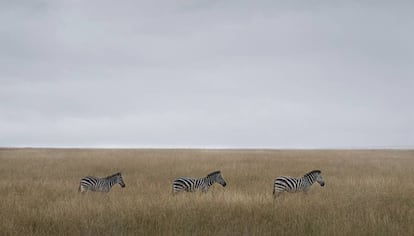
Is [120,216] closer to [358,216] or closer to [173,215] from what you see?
[173,215]

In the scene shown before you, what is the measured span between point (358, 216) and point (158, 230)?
4.73m

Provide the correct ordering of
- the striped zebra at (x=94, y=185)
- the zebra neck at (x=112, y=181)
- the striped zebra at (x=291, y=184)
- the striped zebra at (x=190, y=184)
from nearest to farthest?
the striped zebra at (x=291, y=184)
the striped zebra at (x=190, y=184)
the striped zebra at (x=94, y=185)
the zebra neck at (x=112, y=181)

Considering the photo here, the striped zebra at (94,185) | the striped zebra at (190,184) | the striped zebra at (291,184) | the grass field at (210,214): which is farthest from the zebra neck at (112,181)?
the striped zebra at (291,184)

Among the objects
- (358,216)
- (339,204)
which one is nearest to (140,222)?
(358,216)

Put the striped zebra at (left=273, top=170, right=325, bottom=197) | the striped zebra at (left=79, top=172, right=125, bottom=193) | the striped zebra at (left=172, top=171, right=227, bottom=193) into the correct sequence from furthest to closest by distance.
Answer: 1. the striped zebra at (left=79, top=172, right=125, bottom=193)
2. the striped zebra at (left=172, top=171, right=227, bottom=193)
3. the striped zebra at (left=273, top=170, right=325, bottom=197)

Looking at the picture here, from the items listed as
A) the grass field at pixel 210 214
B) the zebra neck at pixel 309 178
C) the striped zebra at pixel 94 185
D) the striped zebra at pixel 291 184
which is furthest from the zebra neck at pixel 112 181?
the zebra neck at pixel 309 178

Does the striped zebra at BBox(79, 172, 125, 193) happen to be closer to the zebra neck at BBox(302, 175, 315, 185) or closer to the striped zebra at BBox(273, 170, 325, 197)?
the striped zebra at BBox(273, 170, 325, 197)

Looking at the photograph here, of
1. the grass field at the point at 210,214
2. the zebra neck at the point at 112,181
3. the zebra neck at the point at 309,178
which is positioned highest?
the zebra neck at the point at 309,178

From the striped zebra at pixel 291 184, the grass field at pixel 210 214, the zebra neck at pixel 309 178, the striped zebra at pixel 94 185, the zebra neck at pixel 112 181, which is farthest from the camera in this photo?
the zebra neck at pixel 112 181

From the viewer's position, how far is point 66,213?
10117 millimetres

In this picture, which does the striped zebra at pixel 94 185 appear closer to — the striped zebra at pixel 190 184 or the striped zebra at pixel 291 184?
the striped zebra at pixel 190 184

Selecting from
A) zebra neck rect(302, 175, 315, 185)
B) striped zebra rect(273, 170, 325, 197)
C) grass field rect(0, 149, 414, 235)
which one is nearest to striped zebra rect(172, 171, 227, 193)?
grass field rect(0, 149, 414, 235)

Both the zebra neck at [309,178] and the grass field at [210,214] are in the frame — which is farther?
the zebra neck at [309,178]

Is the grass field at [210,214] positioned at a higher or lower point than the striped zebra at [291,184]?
lower
